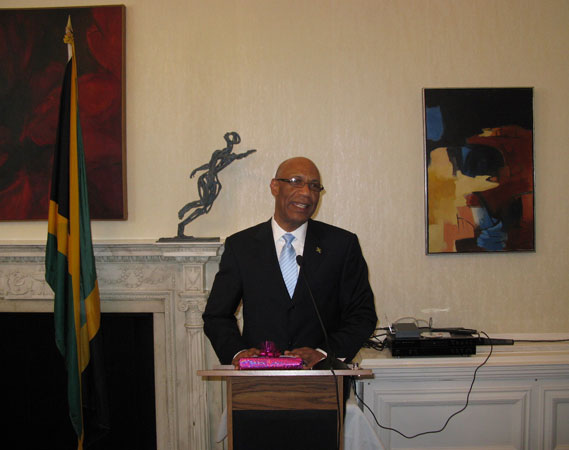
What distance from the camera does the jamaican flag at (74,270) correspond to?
7.54 feet

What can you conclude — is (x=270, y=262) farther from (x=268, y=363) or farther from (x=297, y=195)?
(x=268, y=363)

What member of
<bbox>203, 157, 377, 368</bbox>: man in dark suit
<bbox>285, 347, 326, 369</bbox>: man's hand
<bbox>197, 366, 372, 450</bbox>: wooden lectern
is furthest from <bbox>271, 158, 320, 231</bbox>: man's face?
<bbox>197, 366, 372, 450</bbox>: wooden lectern

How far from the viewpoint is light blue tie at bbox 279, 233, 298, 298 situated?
1766 mm

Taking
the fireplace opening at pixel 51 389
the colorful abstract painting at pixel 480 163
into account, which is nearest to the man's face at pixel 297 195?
the colorful abstract painting at pixel 480 163

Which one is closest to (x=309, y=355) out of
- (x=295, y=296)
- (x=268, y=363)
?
(x=268, y=363)

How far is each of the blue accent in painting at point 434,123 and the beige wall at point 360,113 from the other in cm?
7

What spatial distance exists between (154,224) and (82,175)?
502 mm

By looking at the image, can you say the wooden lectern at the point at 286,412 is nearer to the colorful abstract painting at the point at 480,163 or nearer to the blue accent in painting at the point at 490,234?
the colorful abstract painting at the point at 480,163

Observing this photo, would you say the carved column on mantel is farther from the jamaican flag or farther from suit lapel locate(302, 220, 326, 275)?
suit lapel locate(302, 220, 326, 275)

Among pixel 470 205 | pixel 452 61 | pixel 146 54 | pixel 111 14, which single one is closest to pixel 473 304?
pixel 470 205

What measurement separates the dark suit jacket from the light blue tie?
37 mm

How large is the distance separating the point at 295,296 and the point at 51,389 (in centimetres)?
204

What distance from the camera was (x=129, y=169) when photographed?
2709 mm

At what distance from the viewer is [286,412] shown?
1301 mm
